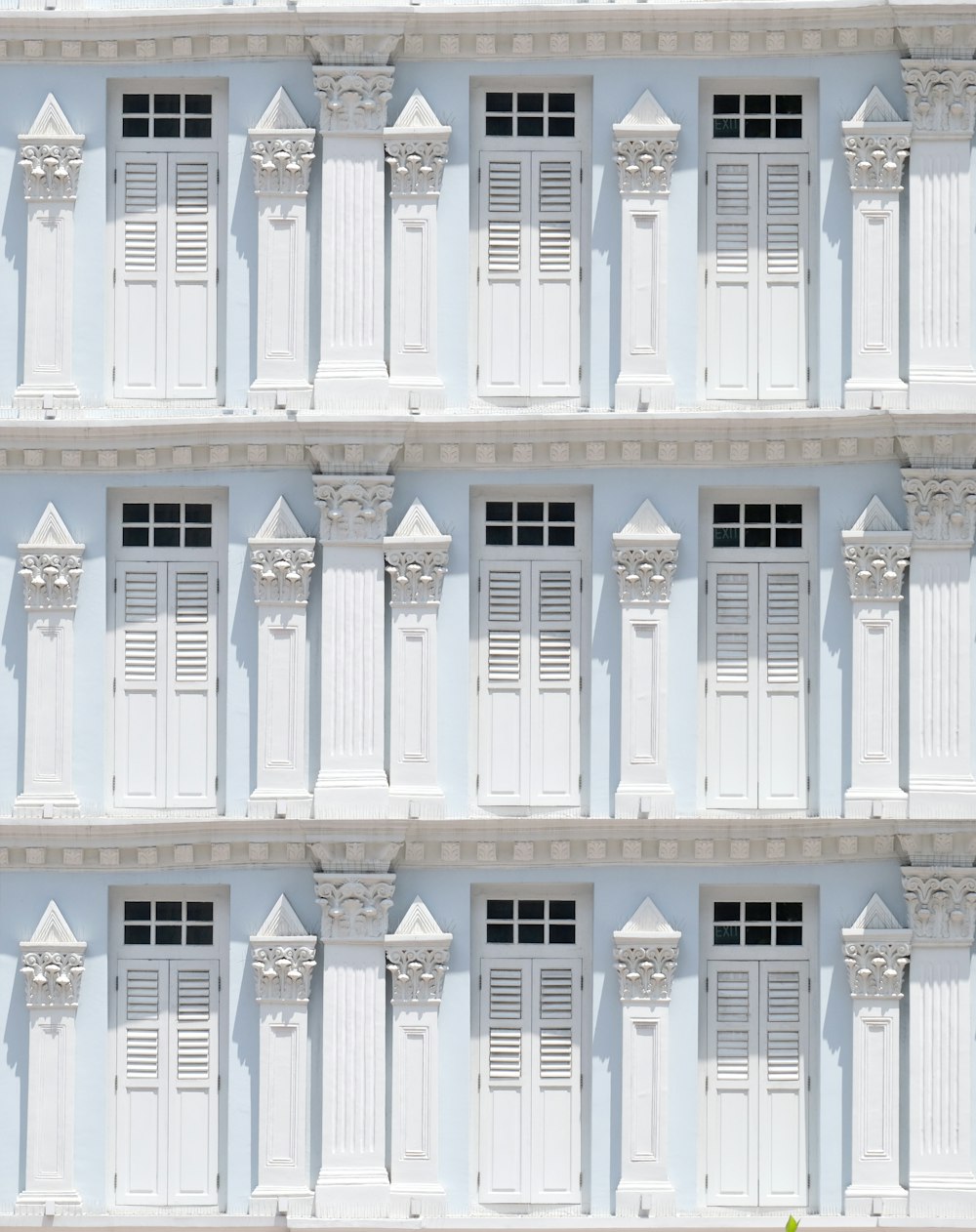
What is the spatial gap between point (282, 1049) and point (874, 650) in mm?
6709

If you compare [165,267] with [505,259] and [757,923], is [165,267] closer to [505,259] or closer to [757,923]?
[505,259]

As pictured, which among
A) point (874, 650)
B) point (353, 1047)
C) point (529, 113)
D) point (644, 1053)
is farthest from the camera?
point (529, 113)

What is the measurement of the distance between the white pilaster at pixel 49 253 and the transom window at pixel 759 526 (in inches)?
246

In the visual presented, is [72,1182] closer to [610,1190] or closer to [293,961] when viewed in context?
[293,961]

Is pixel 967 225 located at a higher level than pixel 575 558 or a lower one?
higher

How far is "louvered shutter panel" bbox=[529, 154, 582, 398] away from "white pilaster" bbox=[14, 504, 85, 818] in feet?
15.6

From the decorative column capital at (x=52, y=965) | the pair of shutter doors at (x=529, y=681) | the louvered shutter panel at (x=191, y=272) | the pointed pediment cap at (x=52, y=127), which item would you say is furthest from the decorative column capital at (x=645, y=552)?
the pointed pediment cap at (x=52, y=127)

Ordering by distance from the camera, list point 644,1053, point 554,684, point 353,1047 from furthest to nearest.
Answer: point 554,684
point 644,1053
point 353,1047

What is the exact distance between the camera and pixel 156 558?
22.5m

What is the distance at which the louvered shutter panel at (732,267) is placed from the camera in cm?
2247

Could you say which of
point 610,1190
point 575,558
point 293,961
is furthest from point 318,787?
point 610,1190

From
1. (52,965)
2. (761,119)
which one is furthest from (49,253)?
(761,119)

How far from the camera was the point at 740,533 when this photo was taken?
22.4 m

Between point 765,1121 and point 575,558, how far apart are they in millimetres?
5634
